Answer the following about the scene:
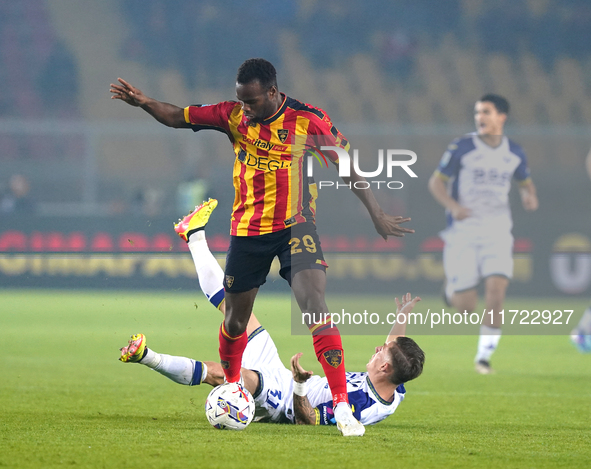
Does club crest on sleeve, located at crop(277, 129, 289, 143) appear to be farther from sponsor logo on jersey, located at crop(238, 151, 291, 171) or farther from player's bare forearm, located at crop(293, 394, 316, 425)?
player's bare forearm, located at crop(293, 394, 316, 425)

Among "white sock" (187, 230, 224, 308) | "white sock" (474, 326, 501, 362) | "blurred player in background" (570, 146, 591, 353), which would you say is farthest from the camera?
"blurred player in background" (570, 146, 591, 353)

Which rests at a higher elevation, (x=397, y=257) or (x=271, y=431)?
(x=397, y=257)

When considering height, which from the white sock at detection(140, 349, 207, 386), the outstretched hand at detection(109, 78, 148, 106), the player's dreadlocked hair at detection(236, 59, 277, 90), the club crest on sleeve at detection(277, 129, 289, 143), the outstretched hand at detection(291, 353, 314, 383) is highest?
the player's dreadlocked hair at detection(236, 59, 277, 90)

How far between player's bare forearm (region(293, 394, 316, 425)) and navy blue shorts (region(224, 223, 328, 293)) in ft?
2.13

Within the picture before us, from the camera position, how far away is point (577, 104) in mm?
19078

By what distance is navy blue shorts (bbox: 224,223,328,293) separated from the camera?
425 centimetres

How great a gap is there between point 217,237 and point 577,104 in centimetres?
986

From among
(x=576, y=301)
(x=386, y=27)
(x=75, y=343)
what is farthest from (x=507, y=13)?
(x=75, y=343)

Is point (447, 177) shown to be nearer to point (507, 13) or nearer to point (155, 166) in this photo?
point (155, 166)

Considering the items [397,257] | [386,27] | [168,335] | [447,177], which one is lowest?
[168,335]

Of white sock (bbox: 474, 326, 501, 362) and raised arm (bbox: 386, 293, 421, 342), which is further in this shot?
white sock (bbox: 474, 326, 501, 362)

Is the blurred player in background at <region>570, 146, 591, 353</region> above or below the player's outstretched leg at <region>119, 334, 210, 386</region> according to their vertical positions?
below

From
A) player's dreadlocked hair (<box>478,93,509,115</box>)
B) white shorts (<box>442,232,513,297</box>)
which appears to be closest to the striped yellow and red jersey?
white shorts (<box>442,232,513,297</box>)

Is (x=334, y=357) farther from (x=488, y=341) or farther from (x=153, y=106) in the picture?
(x=488, y=341)
